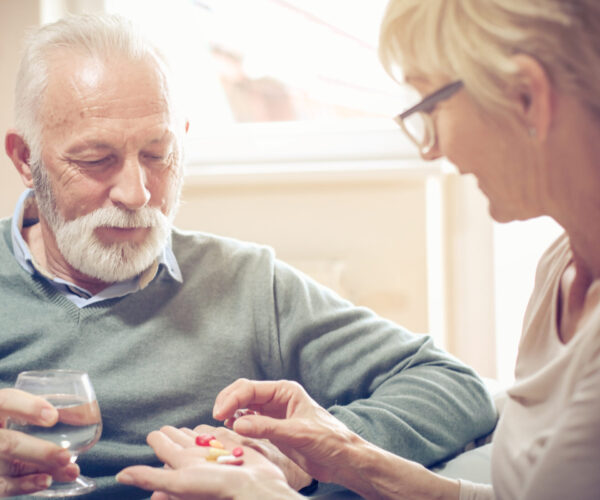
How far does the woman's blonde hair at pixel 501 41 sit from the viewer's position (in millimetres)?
708

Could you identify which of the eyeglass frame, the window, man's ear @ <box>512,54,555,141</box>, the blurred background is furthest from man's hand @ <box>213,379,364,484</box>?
the window

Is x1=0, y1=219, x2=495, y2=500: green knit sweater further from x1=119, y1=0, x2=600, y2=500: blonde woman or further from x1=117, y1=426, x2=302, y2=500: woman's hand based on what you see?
x1=119, y1=0, x2=600, y2=500: blonde woman

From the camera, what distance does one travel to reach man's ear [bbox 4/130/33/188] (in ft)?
5.21

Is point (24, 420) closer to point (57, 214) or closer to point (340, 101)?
point (57, 214)

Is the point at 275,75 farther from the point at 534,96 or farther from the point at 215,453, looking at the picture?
the point at 534,96

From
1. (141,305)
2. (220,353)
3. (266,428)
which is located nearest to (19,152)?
(141,305)

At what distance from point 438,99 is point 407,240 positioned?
5.76ft

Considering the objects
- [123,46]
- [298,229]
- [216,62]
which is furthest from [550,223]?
[123,46]

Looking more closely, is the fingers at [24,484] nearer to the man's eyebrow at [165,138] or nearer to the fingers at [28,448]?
the fingers at [28,448]

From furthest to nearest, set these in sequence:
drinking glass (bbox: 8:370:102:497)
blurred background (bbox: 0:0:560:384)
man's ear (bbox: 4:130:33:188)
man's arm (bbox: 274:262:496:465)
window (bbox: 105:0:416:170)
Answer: window (bbox: 105:0:416:170) → blurred background (bbox: 0:0:560:384) → man's ear (bbox: 4:130:33:188) → man's arm (bbox: 274:262:496:465) → drinking glass (bbox: 8:370:102:497)

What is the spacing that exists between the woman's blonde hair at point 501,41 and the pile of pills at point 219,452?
526 millimetres

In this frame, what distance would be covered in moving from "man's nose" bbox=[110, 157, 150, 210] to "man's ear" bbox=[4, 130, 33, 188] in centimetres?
25

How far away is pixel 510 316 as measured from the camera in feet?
8.63

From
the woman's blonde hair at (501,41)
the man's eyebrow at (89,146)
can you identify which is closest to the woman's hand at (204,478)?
the woman's blonde hair at (501,41)
